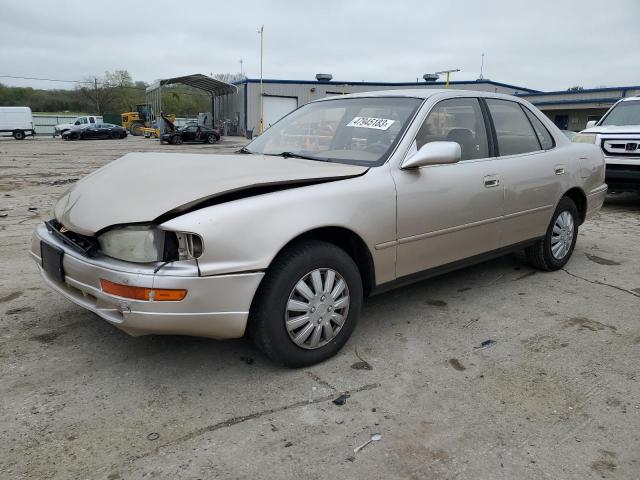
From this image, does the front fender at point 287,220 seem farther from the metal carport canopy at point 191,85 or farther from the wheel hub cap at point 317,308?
the metal carport canopy at point 191,85

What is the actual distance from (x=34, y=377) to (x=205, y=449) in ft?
3.93

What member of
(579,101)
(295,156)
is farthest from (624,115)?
Answer: (579,101)

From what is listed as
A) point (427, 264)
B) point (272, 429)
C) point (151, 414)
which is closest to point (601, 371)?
point (427, 264)

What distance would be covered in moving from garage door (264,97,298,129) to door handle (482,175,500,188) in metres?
35.5

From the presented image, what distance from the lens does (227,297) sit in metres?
2.47

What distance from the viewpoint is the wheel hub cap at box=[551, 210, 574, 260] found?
4637 mm

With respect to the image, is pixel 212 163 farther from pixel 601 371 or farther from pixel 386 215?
pixel 601 371

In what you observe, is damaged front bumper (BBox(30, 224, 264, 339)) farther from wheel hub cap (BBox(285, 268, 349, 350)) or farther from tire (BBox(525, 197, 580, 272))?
tire (BBox(525, 197, 580, 272))

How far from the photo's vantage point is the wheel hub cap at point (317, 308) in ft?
8.94

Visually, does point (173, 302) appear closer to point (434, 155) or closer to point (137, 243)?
point (137, 243)

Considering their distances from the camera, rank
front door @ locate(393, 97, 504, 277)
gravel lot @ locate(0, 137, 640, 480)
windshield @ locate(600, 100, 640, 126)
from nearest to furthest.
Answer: gravel lot @ locate(0, 137, 640, 480) < front door @ locate(393, 97, 504, 277) < windshield @ locate(600, 100, 640, 126)

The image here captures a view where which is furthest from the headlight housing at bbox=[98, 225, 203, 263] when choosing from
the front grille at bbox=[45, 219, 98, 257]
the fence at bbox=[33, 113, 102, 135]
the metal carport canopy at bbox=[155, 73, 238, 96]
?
the fence at bbox=[33, 113, 102, 135]

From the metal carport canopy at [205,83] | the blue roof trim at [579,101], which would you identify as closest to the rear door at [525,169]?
the blue roof trim at [579,101]

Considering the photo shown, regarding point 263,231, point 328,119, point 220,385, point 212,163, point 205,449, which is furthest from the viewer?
point 328,119
